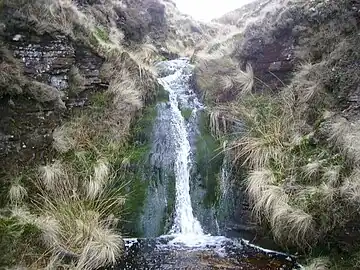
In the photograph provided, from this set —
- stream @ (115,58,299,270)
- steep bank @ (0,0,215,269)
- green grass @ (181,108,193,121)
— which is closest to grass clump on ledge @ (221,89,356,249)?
stream @ (115,58,299,270)

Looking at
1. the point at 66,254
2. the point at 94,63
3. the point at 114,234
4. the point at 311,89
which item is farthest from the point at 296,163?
the point at 94,63

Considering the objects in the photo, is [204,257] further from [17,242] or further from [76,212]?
[17,242]

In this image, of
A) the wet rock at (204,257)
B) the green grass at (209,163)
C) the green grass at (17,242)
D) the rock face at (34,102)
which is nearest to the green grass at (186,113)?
the green grass at (209,163)

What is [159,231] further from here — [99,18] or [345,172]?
[99,18]

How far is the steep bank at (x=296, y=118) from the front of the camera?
5.67 m

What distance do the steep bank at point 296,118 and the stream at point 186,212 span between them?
42 cm

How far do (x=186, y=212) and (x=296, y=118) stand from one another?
A: 2778 mm

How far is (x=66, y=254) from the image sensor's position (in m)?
5.67

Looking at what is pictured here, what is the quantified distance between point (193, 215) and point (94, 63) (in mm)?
4052

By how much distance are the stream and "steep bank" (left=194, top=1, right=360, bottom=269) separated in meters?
0.42

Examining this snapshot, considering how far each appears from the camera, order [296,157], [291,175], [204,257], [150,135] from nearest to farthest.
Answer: [204,257] < [291,175] < [296,157] < [150,135]

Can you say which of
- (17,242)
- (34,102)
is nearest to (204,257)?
(17,242)

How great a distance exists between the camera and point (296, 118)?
764 cm

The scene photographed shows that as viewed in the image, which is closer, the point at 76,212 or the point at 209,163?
the point at 76,212
